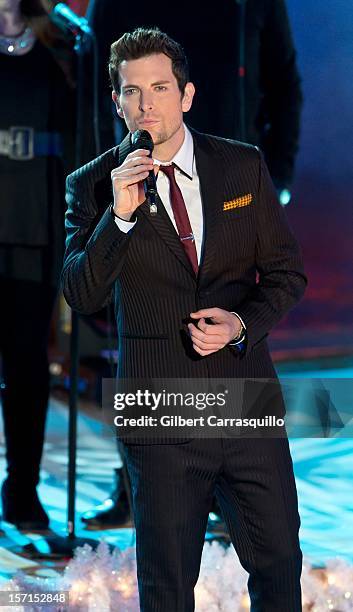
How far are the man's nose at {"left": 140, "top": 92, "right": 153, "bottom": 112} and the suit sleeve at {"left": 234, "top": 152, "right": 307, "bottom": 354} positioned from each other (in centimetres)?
27

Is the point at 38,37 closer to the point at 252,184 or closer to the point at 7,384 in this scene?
the point at 7,384

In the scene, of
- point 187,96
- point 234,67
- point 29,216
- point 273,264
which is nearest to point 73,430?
point 29,216

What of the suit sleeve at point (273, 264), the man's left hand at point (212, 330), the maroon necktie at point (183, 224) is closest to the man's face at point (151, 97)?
the maroon necktie at point (183, 224)

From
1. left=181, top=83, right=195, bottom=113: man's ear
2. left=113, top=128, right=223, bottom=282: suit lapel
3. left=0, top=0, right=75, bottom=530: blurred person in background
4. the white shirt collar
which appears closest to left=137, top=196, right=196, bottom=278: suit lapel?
left=113, top=128, right=223, bottom=282: suit lapel

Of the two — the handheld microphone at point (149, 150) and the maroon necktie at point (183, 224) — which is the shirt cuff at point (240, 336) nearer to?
the maroon necktie at point (183, 224)

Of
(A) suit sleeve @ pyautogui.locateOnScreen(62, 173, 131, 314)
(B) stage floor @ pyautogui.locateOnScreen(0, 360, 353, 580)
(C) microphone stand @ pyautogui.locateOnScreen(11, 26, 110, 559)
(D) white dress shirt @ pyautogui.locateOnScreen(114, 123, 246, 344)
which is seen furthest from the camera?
(C) microphone stand @ pyautogui.locateOnScreen(11, 26, 110, 559)

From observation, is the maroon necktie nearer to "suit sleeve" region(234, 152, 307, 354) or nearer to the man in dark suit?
the man in dark suit

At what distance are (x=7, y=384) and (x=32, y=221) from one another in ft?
1.68

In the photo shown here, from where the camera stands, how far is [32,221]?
3.45 metres

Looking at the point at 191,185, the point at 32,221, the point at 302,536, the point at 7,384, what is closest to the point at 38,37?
the point at 32,221

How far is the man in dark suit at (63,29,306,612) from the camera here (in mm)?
2098

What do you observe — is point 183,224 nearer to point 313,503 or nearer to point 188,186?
point 188,186

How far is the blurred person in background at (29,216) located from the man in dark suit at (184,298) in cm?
125

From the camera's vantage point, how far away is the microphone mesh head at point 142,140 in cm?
199
